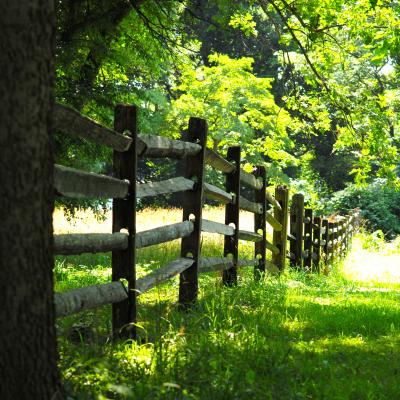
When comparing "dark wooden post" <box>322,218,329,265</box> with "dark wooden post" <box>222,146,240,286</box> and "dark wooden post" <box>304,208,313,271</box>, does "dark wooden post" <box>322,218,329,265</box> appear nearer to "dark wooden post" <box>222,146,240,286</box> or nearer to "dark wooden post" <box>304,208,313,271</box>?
"dark wooden post" <box>304,208,313,271</box>

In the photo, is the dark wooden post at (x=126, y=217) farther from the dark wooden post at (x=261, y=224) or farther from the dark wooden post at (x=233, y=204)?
the dark wooden post at (x=261, y=224)

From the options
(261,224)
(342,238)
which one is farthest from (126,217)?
(342,238)

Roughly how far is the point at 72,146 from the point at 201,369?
6.44 m

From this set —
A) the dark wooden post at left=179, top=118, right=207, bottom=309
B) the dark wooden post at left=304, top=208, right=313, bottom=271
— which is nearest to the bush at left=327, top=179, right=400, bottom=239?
the dark wooden post at left=304, top=208, right=313, bottom=271

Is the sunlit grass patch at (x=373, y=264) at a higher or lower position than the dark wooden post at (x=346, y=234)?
lower

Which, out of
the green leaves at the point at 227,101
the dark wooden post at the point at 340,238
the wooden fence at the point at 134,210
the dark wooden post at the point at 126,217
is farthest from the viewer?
the green leaves at the point at 227,101

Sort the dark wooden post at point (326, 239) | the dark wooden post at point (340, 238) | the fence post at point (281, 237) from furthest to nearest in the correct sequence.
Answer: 1. the dark wooden post at point (340, 238)
2. the dark wooden post at point (326, 239)
3. the fence post at point (281, 237)

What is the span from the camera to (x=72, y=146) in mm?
9656

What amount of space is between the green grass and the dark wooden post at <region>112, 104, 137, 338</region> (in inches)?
7.1

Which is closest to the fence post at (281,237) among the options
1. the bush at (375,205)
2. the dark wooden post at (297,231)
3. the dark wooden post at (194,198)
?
the dark wooden post at (297,231)

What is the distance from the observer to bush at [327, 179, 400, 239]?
30.3m

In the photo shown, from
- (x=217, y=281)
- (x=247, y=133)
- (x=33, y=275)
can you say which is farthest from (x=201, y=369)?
(x=247, y=133)

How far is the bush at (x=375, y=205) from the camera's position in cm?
3031

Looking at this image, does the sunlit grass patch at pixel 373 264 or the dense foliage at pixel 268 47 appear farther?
the sunlit grass patch at pixel 373 264
